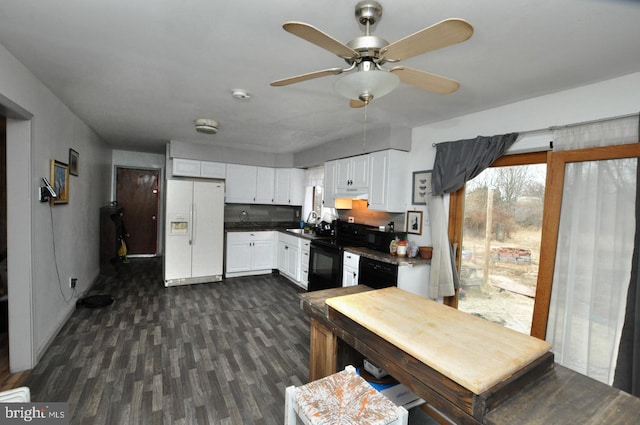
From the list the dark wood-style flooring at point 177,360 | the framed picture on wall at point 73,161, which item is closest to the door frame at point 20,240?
the dark wood-style flooring at point 177,360

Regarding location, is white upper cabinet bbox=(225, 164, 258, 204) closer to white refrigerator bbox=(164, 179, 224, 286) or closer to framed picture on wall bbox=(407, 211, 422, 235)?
white refrigerator bbox=(164, 179, 224, 286)

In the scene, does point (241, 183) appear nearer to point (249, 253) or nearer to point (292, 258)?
point (249, 253)

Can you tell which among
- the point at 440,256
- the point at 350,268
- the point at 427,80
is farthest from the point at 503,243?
the point at 427,80

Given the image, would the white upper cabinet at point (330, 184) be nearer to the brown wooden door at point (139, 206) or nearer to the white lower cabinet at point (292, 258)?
the white lower cabinet at point (292, 258)

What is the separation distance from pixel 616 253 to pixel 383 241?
6.39 ft

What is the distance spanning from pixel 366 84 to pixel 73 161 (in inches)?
144

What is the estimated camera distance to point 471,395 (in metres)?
0.95

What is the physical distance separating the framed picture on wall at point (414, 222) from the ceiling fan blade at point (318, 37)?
2.42m

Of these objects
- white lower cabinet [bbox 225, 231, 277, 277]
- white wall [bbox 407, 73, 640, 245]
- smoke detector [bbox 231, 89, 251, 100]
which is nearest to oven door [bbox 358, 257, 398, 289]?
white wall [bbox 407, 73, 640, 245]

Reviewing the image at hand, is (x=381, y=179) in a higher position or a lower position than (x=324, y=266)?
higher

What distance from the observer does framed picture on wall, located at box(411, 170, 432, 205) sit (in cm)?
322

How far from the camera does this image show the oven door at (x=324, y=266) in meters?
3.72

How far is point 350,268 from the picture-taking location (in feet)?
11.6

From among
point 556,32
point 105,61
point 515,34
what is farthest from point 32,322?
point 556,32
